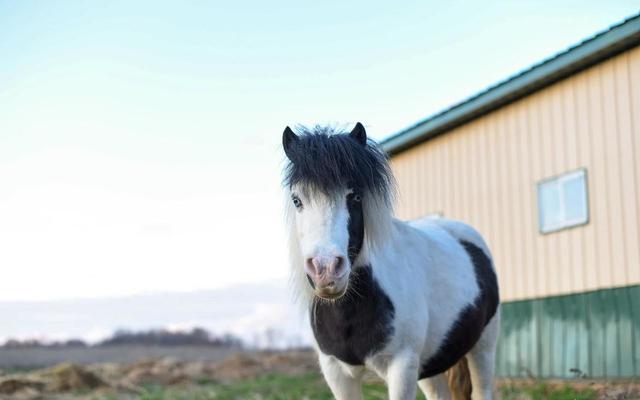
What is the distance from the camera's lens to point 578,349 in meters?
8.95

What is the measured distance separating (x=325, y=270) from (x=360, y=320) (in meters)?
A: 0.73

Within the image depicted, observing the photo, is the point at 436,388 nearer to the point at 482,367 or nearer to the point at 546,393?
the point at 482,367

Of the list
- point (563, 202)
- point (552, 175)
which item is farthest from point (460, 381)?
point (552, 175)

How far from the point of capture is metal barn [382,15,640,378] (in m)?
8.45

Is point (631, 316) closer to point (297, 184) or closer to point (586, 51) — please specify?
point (586, 51)

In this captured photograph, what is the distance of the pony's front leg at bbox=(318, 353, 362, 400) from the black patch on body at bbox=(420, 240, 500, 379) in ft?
1.56

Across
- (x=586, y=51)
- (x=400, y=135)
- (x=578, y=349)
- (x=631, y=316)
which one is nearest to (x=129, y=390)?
(x=400, y=135)

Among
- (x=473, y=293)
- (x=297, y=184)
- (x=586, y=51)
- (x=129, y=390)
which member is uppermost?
(x=586, y=51)

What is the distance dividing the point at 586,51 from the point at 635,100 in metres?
0.83

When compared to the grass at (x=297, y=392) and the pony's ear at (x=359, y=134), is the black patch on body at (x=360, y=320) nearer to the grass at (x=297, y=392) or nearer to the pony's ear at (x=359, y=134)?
the pony's ear at (x=359, y=134)

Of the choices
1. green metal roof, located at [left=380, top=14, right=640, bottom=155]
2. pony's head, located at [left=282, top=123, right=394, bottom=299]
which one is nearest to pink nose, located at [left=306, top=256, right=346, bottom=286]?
pony's head, located at [left=282, top=123, right=394, bottom=299]

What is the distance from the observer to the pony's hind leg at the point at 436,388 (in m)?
5.27

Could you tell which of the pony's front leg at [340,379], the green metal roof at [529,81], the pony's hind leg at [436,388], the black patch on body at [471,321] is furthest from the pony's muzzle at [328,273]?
the green metal roof at [529,81]

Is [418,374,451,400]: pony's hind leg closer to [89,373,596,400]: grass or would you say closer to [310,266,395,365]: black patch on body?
[310,266,395,365]: black patch on body
